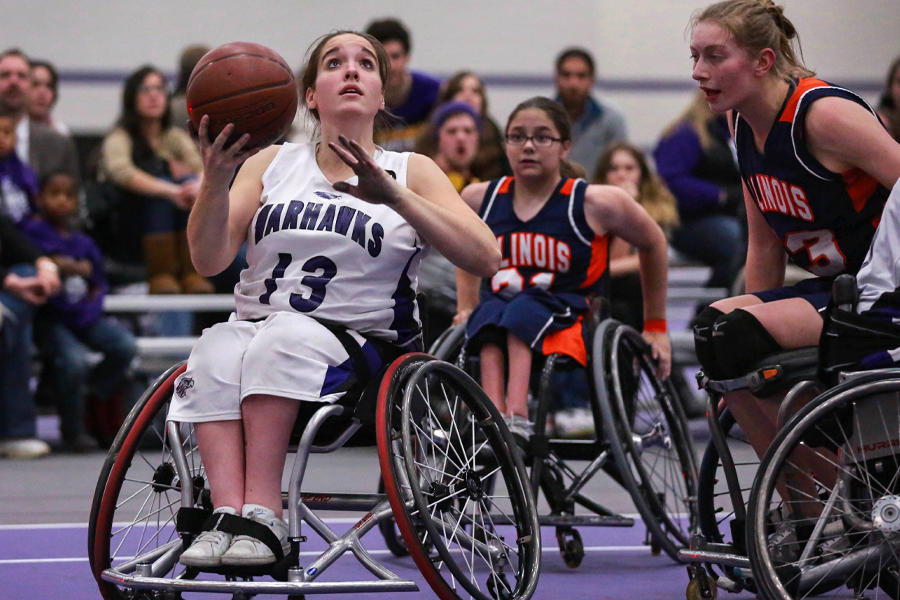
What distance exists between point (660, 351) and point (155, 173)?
3115 millimetres

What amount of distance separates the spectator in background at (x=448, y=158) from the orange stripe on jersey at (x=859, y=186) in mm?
2559

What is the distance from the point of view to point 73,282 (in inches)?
214

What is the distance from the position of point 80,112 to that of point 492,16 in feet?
8.07

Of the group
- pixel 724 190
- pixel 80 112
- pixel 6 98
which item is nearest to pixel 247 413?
pixel 6 98

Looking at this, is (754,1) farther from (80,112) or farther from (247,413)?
(80,112)

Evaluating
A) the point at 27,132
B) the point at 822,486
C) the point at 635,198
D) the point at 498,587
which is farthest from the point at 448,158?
the point at 822,486

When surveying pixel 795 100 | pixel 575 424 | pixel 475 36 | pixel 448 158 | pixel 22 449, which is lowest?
pixel 22 449

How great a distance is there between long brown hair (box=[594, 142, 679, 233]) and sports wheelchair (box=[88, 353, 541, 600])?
3066mm

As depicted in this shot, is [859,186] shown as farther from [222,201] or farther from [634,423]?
[222,201]

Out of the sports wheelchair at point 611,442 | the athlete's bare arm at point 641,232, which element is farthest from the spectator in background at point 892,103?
the sports wheelchair at point 611,442

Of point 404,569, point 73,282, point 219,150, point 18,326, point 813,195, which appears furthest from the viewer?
point 73,282

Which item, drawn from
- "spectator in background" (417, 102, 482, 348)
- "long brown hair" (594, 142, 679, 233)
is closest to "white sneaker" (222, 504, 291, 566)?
"spectator in background" (417, 102, 482, 348)

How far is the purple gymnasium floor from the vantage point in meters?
2.97

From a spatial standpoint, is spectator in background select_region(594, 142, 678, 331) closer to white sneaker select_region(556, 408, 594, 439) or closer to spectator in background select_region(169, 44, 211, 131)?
white sneaker select_region(556, 408, 594, 439)
